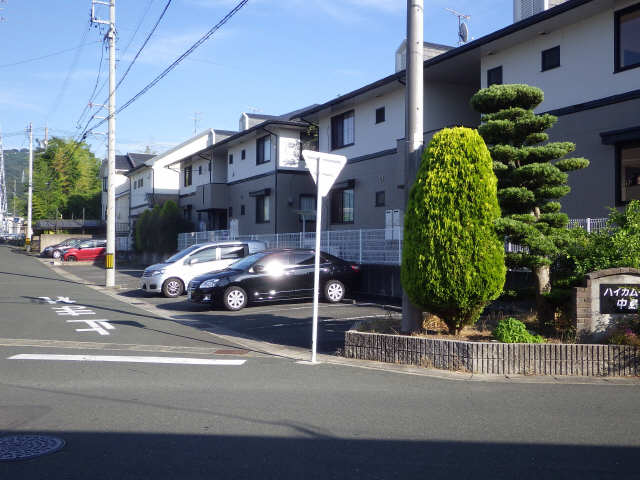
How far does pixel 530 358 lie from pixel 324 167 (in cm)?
399

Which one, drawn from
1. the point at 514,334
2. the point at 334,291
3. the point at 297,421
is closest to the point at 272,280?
the point at 334,291

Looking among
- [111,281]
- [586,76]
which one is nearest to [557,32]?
[586,76]

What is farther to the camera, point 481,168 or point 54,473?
point 481,168

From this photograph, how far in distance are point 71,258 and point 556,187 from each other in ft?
125

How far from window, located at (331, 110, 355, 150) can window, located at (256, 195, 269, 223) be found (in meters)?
5.96

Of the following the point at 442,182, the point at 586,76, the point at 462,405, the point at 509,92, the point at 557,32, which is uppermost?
the point at 557,32

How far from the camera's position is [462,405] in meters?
6.24

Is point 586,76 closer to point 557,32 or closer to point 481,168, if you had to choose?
point 557,32

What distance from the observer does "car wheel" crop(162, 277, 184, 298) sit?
18594 millimetres

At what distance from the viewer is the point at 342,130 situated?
2522cm

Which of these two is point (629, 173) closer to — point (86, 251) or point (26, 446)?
point (26, 446)

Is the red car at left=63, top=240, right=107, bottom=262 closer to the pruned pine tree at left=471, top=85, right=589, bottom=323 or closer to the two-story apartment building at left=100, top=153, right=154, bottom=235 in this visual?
the two-story apartment building at left=100, top=153, right=154, bottom=235

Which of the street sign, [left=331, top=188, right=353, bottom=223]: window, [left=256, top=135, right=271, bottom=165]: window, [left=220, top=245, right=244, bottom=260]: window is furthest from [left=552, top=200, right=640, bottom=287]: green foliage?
[left=256, top=135, right=271, bottom=165]: window

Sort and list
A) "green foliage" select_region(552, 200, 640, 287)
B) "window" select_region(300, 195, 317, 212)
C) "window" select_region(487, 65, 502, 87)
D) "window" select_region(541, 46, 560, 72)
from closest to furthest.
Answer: "green foliage" select_region(552, 200, 640, 287) < "window" select_region(541, 46, 560, 72) < "window" select_region(487, 65, 502, 87) < "window" select_region(300, 195, 317, 212)
